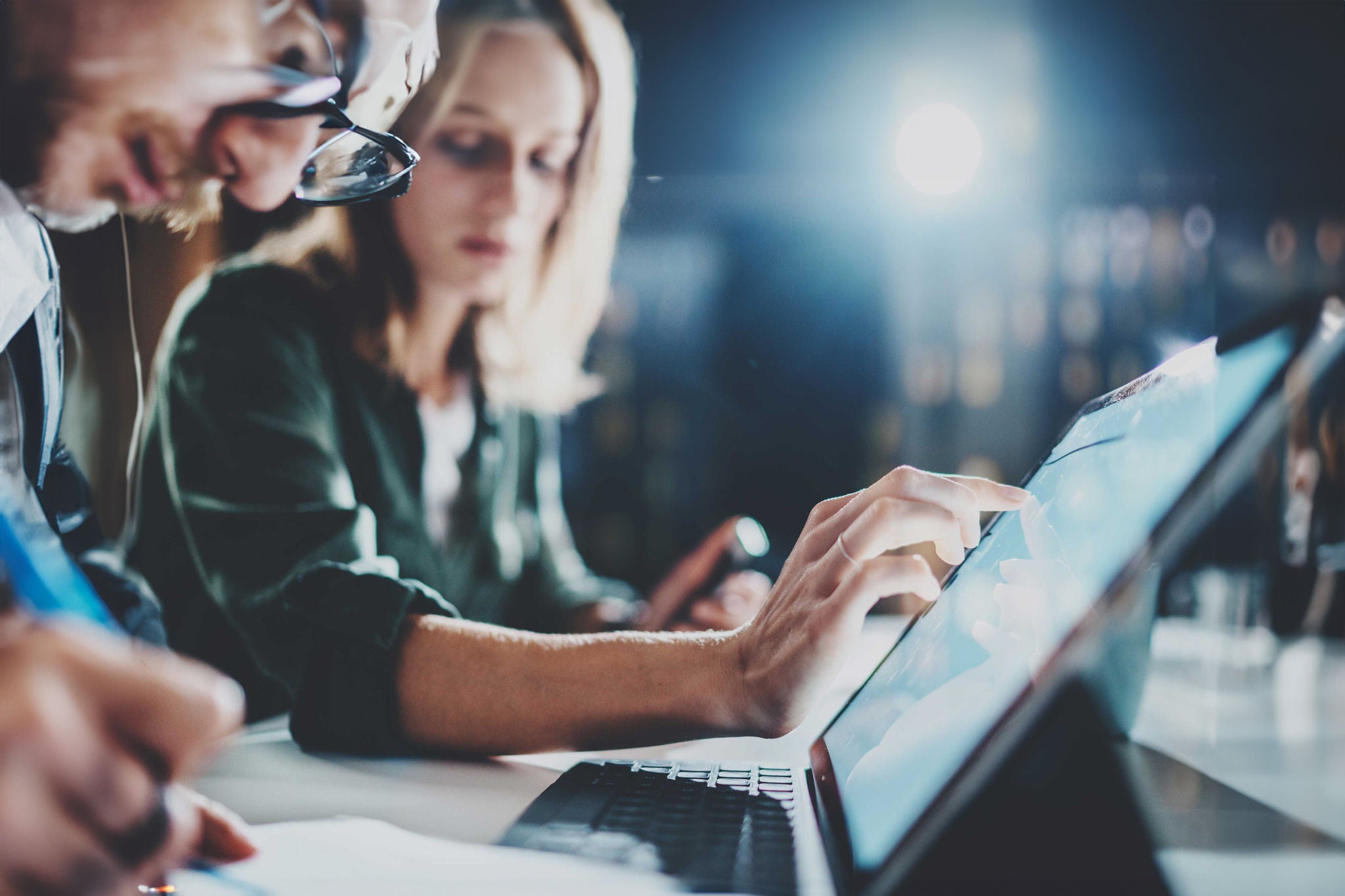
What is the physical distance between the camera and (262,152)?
0.53 metres

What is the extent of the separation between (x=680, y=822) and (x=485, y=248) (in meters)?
0.85

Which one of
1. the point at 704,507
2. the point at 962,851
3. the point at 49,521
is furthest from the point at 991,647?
the point at 704,507

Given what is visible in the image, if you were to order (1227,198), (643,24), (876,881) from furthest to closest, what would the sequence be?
(1227,198)
(643,24)
(876,881)

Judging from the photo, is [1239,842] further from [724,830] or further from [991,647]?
[724,830]

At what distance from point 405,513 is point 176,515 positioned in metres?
0.25

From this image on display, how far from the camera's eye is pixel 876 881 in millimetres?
358

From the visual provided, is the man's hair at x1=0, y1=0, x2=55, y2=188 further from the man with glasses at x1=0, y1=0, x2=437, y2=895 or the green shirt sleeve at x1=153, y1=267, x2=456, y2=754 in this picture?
the green shirt sleeve at x1=153, y1=267, x2=456, y2=754

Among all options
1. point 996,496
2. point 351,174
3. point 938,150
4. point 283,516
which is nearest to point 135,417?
point 283,516

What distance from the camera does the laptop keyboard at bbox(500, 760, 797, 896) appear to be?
409mm

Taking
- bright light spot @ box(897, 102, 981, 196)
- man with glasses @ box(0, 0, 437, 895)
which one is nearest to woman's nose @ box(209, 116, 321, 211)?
man with glasses @ box(0, 0, 437, 895)

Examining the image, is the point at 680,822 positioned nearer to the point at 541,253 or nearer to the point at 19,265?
the point at 19,265

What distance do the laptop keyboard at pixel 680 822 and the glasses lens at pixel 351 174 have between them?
478 millimetres

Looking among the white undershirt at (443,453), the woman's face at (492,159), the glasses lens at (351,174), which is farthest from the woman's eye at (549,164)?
the glasses lens at (351,174)

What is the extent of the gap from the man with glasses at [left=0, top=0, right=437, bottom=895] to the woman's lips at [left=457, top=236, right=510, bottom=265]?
0.34 m
